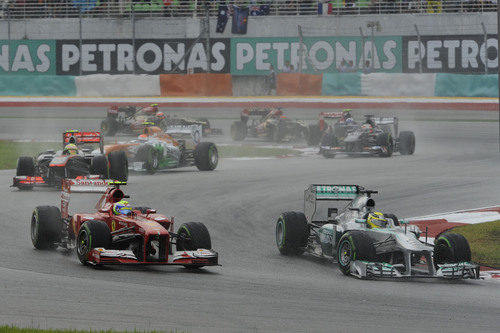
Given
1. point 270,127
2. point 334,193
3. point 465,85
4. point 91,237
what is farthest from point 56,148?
point 91,237

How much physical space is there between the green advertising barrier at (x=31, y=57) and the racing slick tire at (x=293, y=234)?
3001 centimetres

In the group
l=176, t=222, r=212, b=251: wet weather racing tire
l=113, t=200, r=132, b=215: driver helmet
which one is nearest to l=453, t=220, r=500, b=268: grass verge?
l=176, t=222, r=212, b=251: wet weather racing tire

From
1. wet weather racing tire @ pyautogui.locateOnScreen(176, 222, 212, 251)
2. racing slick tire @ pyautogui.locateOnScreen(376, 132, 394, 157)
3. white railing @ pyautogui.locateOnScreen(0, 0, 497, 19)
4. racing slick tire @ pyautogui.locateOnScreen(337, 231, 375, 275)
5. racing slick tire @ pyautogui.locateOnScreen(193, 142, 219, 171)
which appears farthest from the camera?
white railing @ pyautogui.locateOnScreen(0, 0, 497, 19)

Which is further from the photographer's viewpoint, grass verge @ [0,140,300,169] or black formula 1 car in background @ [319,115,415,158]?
grass verge @ [0,140,300,169]

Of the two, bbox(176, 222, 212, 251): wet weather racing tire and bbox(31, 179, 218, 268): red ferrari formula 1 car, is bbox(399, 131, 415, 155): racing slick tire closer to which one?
bbox(31, 179, 218, 268): red ferrari formula 1 car

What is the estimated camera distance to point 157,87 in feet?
133

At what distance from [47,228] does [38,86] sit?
27.8 meters

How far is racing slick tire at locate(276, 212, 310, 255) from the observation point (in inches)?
560

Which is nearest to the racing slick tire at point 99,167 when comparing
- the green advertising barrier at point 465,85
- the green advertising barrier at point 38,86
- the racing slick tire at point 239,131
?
the racing slick tire at point 239,131

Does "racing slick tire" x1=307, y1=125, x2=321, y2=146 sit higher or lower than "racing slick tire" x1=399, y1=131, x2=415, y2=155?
higher

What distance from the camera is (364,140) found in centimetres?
2878

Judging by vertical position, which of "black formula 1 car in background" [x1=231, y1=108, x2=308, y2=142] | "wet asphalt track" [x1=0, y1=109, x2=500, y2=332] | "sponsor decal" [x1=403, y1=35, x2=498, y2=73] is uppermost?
"sponsor decal" [x1=403, y1=35, x2=498, y2=73]

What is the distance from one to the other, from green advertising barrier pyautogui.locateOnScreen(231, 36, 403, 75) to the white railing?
161cm

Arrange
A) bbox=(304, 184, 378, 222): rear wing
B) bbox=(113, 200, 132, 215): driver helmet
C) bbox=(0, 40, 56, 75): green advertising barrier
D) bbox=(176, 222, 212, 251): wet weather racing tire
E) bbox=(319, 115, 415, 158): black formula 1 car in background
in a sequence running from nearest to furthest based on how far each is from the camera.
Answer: bbox=(176, 222, 212, 251): wet weather racing tire
bbox=(113, 200, 132, 215): driver helmet
bbox=(304, 184, 378, 222): rear wing
bbox=(319, 115, 415, 158): black formula 1 car in background
bbox=(0, 40, 56, 75): green advertising barrier
